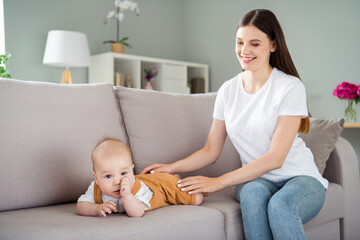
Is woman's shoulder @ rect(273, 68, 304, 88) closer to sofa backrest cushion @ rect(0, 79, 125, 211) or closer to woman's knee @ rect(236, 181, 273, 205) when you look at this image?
woman's knee @ rect(236, 181, 273, 205)

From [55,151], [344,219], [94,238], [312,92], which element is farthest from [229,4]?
[94,238]

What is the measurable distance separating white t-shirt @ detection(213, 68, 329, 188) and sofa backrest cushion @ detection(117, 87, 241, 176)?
0.30 m

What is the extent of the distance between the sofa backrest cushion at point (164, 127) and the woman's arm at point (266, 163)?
34 cm

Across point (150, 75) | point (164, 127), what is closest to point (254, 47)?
point (164, 127)

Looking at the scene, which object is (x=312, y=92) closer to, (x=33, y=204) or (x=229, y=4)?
(x=229, y=4)

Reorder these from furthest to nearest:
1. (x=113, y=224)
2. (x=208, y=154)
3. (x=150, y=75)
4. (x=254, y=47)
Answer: (x=150, y=75) < (x=208, y=154) < (x=254, y=47) < (x=113, y=224)

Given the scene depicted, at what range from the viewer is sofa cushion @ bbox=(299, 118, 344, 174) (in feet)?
5.95

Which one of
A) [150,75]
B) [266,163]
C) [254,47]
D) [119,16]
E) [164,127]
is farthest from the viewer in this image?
[150,75]

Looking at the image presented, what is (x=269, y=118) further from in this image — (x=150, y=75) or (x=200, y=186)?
(x=150, y=75)

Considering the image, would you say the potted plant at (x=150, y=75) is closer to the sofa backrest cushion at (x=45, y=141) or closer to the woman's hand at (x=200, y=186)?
the sofa backrest cushion at (x=45, y=141)

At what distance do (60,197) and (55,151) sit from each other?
18cm

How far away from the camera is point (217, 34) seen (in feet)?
15.9

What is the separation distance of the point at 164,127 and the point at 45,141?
565 mm

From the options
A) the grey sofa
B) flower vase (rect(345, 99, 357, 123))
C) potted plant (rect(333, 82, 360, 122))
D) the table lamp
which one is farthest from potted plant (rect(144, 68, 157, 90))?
the grey sofa
